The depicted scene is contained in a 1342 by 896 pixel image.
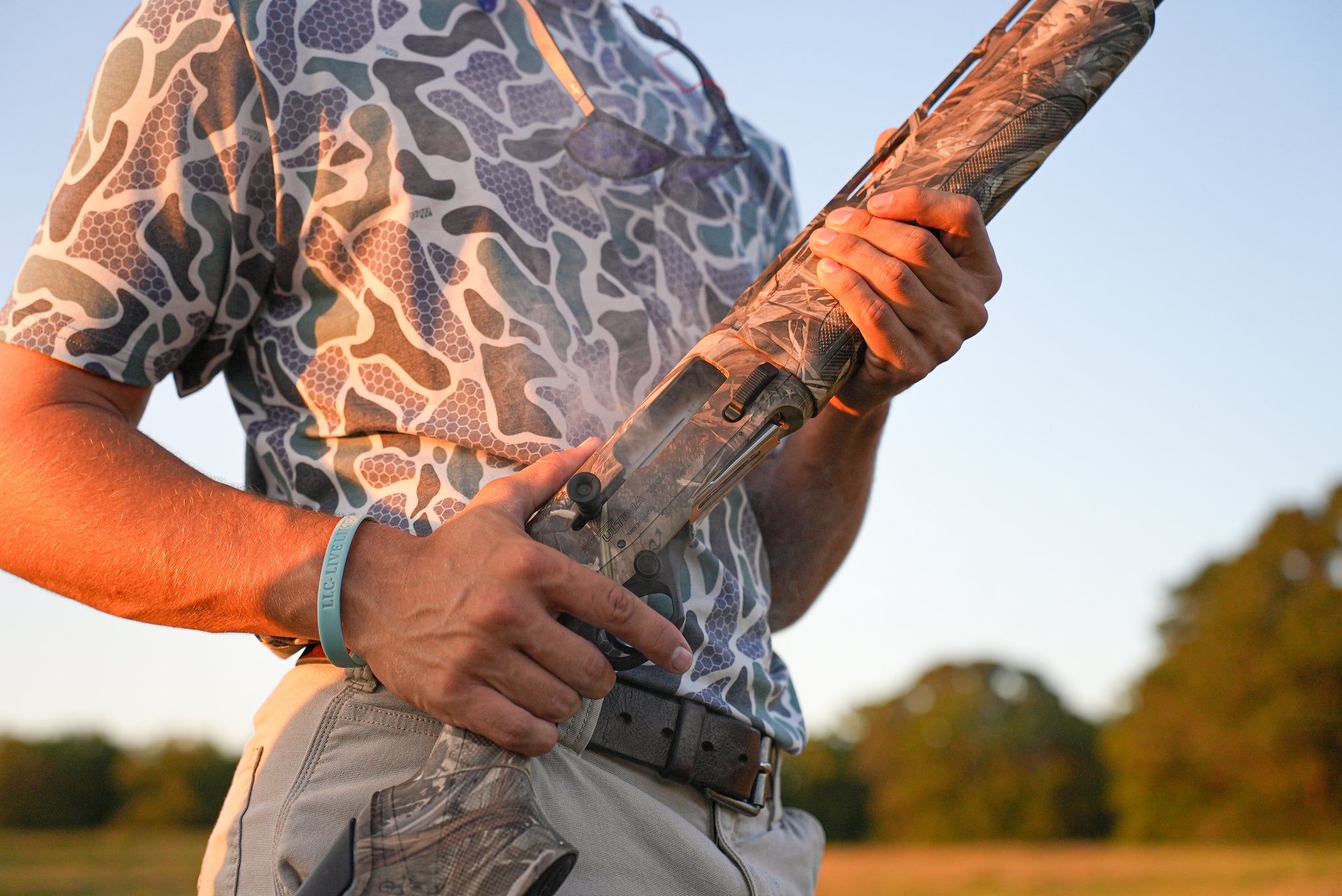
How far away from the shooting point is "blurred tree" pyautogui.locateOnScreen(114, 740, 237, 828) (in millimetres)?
38031

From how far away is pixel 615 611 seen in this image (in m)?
1.99

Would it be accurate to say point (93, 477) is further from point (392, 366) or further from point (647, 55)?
point (647, 55)

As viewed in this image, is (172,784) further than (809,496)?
Yes

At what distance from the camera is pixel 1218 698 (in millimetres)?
52719

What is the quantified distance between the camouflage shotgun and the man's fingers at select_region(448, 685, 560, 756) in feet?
0.14

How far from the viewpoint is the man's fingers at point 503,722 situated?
1.95 meters

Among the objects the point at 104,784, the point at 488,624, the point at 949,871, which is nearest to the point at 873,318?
the point at 488,624

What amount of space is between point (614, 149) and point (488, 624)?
54.3 inches

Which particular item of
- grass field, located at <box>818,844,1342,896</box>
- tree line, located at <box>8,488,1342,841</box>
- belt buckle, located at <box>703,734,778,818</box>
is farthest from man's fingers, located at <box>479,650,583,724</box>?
tree line, located at <box>8,488,1342,841</box>

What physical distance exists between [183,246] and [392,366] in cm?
50

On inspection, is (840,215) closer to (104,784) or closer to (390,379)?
(390,379)

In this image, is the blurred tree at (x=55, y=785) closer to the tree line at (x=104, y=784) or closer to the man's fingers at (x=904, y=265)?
the tree line at (x=104, y=784)

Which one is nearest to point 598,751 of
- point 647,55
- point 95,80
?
point 95,80

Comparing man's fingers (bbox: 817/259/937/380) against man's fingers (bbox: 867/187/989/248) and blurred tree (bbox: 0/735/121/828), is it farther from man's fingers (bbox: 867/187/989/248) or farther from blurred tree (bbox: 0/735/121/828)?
blurred tree (bbox: 0/735/121/828)
